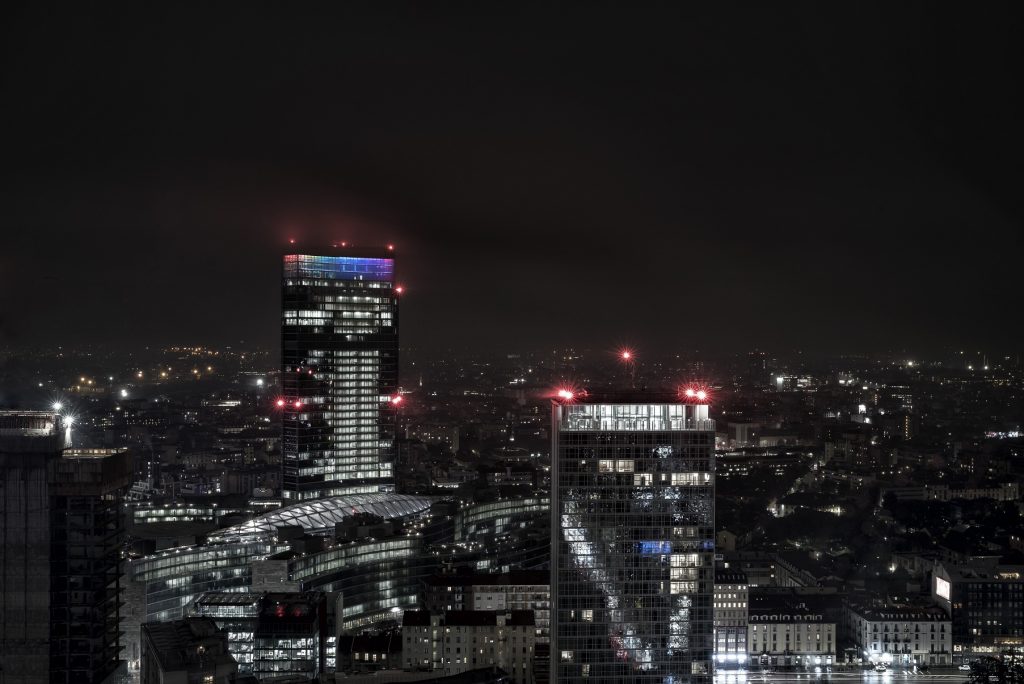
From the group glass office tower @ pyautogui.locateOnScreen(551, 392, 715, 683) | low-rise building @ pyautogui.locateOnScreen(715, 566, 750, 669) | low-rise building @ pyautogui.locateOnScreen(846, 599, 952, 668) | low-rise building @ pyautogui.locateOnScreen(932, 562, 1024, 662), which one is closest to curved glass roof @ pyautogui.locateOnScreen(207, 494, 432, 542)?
low-rise building @ pyautogui.locateOnScreen(715, 566, 750, 669)

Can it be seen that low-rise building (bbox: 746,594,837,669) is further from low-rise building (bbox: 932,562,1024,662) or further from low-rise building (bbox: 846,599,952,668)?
low-rise building (bbox: 932,562,1024,662)

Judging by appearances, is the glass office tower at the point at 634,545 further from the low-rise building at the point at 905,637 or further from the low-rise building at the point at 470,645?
the low-rise building at the point at 905,637

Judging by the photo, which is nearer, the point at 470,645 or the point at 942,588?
the point at 470,645

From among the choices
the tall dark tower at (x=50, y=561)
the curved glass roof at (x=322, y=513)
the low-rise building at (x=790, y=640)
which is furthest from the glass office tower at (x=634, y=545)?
the curved glass roof at (x=322, y=513)

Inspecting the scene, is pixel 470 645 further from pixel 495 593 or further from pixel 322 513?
pixel 322 513

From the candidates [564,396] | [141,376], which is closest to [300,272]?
[141,376]

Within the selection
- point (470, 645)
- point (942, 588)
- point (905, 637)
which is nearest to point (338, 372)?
point (470, 645)
